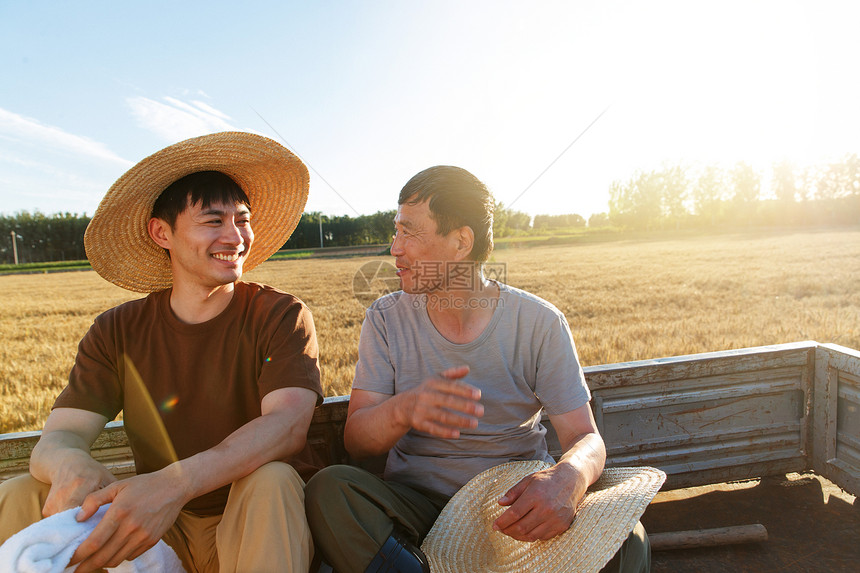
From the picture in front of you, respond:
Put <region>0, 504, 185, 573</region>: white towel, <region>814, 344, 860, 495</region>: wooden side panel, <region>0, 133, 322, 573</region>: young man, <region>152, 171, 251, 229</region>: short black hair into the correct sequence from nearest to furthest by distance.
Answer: <region>0, 504, 185, 573</region>: white towel, <region>0, 133, 322, 573</region>: young man, <region>152, 171, 251, 229</region>: short black hair, <region>814, 344, 860, 495</region>: wooden side panel

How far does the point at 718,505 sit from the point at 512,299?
5.93 ft

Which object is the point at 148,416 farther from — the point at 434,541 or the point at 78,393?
the point at 434,541

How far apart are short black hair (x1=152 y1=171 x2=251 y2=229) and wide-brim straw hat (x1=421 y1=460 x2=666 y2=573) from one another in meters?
1.54

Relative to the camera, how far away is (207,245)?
6.95 feet

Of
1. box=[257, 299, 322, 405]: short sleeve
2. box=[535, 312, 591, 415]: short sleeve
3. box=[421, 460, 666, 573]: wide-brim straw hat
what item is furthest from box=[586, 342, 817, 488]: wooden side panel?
→ box=[257, 299, 322, 405]: short sleeve

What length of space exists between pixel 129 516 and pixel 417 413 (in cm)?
87

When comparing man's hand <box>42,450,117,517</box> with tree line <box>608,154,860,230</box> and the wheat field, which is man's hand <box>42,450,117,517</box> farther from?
tree line <box>608,154,860,230</box>

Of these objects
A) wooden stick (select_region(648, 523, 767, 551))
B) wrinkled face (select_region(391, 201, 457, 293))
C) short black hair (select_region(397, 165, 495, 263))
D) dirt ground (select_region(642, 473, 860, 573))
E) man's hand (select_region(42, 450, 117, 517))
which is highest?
short black hair (select_region(397, 165, 495, 263))

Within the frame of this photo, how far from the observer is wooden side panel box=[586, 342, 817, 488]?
2.79m

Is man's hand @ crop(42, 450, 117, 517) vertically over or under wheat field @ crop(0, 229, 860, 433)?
over

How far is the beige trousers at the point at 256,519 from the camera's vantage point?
62.0 inches

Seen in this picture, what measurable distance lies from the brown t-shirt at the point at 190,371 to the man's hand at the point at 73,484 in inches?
13.7

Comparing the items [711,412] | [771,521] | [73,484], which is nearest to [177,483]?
[73,484]

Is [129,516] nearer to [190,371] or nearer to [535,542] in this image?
[190,371]
